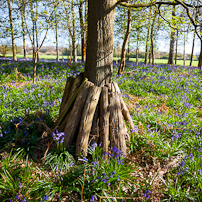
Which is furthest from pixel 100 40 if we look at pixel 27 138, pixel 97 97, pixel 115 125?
pixel 27 138

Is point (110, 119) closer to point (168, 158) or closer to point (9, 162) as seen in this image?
point (168, 158)

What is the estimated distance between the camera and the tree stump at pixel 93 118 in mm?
2656

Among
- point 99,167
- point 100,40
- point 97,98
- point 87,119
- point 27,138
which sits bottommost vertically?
point 99,167

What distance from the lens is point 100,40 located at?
261 centimetres

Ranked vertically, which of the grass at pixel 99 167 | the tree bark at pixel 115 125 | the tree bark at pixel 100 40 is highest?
the tree bark at pixel 100 40

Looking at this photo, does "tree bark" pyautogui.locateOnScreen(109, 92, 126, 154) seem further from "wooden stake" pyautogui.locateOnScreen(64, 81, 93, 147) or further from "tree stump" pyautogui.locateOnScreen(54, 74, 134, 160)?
"wooden stake" pyautogui.locateOnScreen(64, 81, 93, 147)

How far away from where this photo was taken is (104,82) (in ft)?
9.33

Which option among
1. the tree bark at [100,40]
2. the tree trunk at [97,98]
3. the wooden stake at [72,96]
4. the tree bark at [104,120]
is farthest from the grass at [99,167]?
the tree bark at [100,40]

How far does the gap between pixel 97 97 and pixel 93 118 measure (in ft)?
1.32

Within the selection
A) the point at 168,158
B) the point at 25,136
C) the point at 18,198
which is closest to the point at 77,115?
the point at 25,136

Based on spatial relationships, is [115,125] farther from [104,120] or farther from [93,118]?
[93,118]

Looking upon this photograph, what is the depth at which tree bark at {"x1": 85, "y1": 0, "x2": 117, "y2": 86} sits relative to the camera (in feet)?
8.34

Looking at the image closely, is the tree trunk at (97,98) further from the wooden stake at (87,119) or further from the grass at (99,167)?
the grass at (99,167)

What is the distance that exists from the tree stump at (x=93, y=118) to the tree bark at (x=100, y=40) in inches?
7.7
